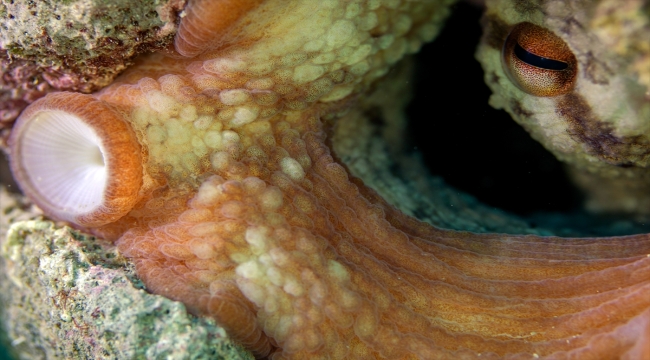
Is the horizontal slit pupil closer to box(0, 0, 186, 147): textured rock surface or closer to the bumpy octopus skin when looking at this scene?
the bumpy octopus skin

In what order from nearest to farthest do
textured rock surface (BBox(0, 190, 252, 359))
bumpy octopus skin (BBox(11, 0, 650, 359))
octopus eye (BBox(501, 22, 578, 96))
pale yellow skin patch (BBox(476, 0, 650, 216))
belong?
pale yellow skin patch (BBox(476, 0, 650, 216)), textured rock surface (BBox(0, 190, 252, 359)), bumpy octopus skin (BBox(11, 0, 650, 359)), octopus eye (BBox(501, 22, 578, 96))

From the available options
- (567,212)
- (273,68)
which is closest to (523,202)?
(567,212)

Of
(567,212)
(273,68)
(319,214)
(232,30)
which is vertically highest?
(232,30)

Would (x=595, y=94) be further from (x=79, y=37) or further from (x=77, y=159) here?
(x=77, y=159)

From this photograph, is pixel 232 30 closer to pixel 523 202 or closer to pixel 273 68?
pixel 273 68

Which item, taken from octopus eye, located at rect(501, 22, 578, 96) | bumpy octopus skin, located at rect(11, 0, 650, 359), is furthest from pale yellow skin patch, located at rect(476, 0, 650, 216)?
bumpy octopus skin, located at rect(11, 0, 650, 359)

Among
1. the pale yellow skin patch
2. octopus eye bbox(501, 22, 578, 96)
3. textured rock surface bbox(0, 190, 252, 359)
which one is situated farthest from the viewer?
octopus eye bbox(501, 22, 578, 96)

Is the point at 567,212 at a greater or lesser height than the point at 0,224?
lesser
